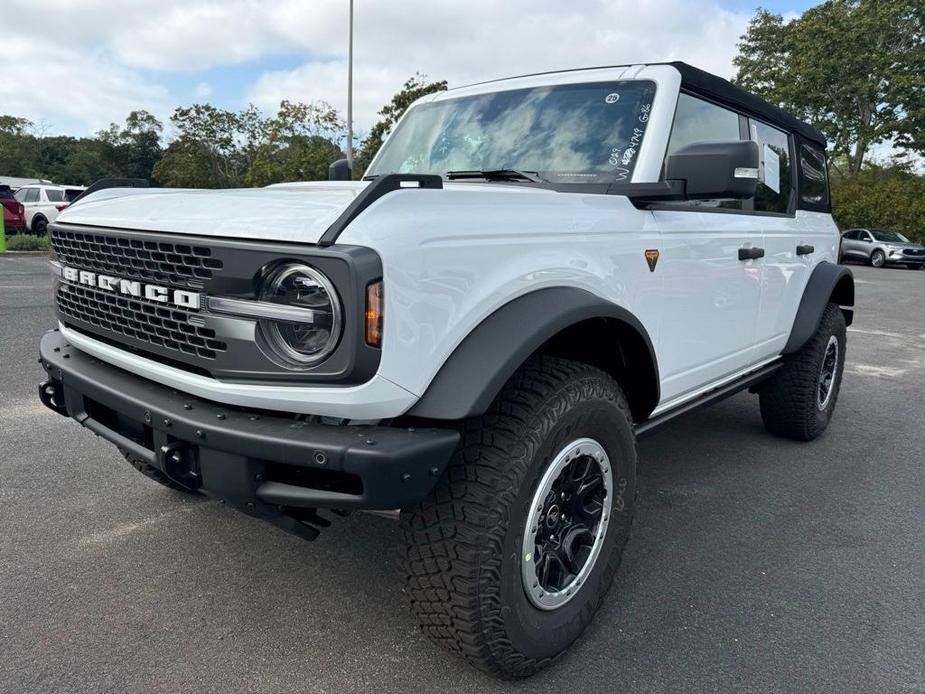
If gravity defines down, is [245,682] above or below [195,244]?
below

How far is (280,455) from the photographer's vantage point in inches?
66.3

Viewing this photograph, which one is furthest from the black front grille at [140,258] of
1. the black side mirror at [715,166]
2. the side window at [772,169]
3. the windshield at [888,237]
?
the windshield at [888,237]

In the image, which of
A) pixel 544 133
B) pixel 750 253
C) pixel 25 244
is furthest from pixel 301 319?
pixel 25 244

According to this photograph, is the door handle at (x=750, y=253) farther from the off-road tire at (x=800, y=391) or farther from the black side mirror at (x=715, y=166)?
the off-road tire at (x=800, y=391)

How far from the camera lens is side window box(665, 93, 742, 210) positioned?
286cm

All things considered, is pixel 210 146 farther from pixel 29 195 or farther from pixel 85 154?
pixel 85 154

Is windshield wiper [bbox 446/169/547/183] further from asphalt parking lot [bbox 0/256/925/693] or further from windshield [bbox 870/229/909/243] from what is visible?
windshield [bbox 870/229/909/243]

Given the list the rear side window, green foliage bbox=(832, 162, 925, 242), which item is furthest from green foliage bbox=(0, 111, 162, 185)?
green foliage bbox=(832, 162, 925, 242)

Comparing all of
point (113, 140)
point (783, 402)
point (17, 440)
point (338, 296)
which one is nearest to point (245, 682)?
point (338, 296)

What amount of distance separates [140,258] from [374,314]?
835 millimetres

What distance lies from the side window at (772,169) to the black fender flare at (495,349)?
6.70ft

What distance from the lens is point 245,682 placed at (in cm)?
209

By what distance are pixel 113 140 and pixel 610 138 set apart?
7804 cm

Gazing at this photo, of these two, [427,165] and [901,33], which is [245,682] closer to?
[427,165]
